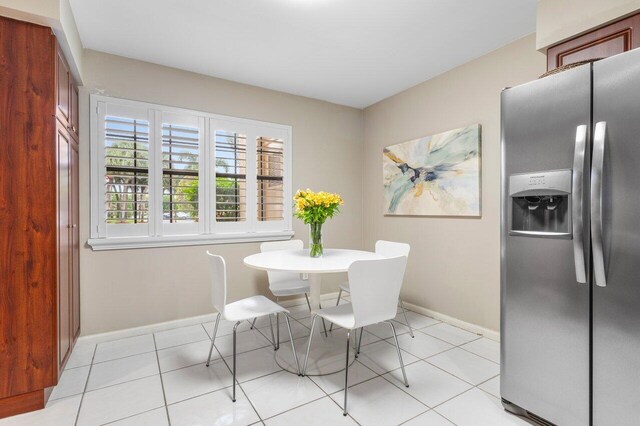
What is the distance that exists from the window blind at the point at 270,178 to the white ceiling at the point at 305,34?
2.36 ft

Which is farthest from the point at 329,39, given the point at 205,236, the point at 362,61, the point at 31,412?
the point at 31,412

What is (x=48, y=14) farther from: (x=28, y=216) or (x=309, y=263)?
(x=309, y=263)

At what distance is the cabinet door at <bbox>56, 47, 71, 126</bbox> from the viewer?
6.50 feet

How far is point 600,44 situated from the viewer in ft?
5.88

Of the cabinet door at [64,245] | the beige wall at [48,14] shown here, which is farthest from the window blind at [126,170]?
the beige wall at [48,14]

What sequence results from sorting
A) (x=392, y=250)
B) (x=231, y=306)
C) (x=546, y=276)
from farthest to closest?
(x=392, y=250), (x=231, y=306), (x=546, y=276)

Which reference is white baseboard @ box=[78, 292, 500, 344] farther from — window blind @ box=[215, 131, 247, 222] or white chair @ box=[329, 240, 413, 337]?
window blind @ box=[215, 131, 247, 222]

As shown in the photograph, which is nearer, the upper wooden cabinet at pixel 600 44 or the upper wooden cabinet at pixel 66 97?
the upper wooden cabinet at pixel 600 44

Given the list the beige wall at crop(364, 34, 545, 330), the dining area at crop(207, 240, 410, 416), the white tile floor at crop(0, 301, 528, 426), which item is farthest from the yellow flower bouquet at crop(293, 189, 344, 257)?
the beige wall at crop(364, 34, 545, 330)

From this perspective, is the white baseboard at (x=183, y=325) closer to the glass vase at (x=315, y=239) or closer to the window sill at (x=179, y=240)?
the window sill at (x=179, y=240)

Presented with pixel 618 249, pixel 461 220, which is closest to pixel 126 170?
pixel 461 220

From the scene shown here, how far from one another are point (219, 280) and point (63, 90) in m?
1.68

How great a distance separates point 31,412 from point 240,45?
286 centimetres

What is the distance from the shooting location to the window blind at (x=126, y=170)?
277 centimetres
